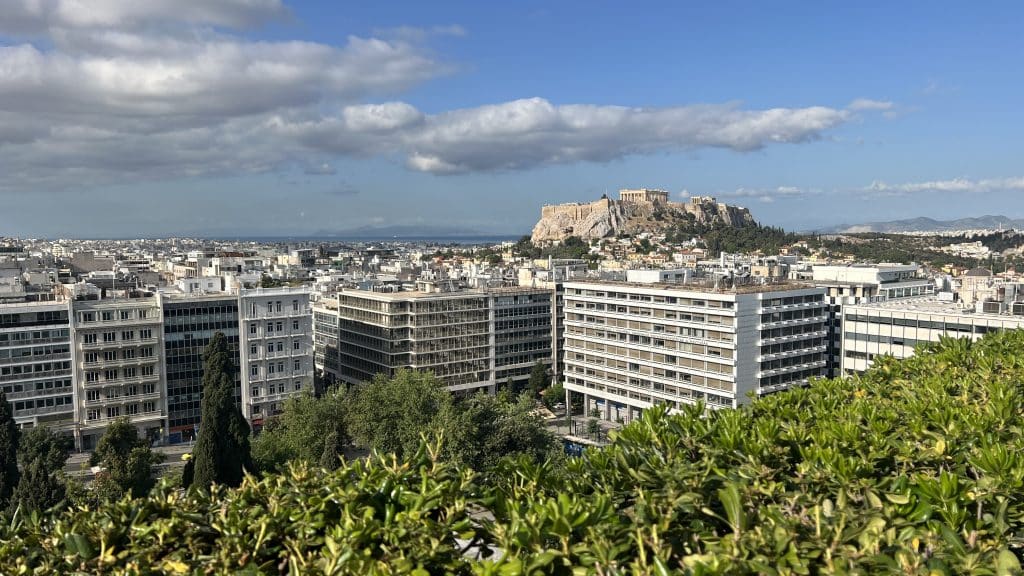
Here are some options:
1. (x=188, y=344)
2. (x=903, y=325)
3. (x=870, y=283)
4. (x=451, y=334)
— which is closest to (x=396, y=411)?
(x=188, y=344)

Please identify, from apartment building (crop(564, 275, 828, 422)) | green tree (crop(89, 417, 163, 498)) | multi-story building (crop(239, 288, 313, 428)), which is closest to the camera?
green tree (crop(89, 417, 163, 498))

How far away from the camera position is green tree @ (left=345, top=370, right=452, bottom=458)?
120 ft

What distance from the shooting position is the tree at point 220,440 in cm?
3472

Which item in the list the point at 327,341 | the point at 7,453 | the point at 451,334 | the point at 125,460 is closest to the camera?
the point at 7,453

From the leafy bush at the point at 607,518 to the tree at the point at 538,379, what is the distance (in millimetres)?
54399

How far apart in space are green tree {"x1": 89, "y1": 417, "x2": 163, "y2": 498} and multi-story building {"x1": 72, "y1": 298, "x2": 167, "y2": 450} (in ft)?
29.1

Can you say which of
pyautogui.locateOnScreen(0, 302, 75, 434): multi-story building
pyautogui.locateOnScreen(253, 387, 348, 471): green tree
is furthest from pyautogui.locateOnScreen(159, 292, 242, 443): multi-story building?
pyautogui.locateOnScreen(253, 387, 348, 471): green tree

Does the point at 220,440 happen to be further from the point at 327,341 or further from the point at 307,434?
the point at 327,341

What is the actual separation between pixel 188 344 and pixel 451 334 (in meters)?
21.4

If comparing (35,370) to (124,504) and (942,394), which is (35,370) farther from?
(942,394)

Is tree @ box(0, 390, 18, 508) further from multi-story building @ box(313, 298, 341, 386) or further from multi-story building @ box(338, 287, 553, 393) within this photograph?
multi-story building @ box(313, 298, 341, 386)

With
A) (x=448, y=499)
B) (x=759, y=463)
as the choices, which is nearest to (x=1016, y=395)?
(x=759, y=463)

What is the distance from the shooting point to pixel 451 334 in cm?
6550

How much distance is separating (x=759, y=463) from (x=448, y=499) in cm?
548
